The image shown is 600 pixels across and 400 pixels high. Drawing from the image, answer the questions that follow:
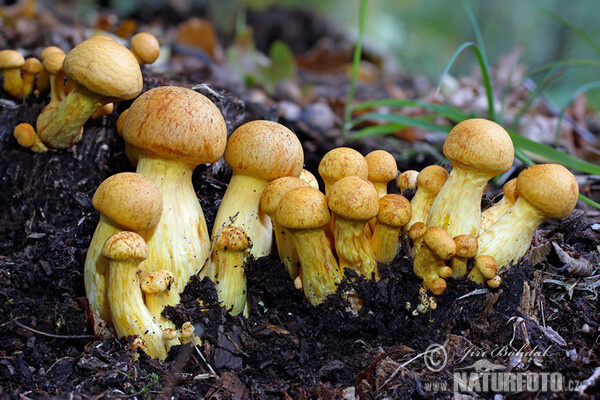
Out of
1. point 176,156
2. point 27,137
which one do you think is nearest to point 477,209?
point 176,156

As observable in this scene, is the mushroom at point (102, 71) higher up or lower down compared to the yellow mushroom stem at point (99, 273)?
higher up

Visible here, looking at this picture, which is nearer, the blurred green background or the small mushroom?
the small mushroom

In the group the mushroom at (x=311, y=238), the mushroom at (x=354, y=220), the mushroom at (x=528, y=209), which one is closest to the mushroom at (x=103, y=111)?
the mushroom at (x=311, y=238)

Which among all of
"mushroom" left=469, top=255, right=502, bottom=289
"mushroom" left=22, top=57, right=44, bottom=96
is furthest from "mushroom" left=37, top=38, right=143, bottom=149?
"mushroom" left=469, top=255, right=502, bottom=289

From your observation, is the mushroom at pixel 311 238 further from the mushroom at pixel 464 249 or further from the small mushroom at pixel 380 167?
the mushroom at pixel 464 249

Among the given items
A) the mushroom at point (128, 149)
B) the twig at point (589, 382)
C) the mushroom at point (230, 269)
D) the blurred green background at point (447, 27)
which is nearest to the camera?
the twig at point (589, 382)

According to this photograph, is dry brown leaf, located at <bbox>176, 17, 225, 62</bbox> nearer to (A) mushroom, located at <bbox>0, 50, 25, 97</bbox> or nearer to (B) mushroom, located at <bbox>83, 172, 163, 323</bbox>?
(A) mushroom, located at <bbox>0, 50, 25, 97</bbox>

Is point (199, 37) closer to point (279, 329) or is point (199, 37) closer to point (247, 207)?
point (247, 207)
